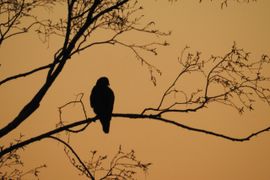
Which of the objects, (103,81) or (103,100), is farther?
(103,81)

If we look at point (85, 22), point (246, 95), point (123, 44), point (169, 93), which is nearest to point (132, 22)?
point (123, 44)

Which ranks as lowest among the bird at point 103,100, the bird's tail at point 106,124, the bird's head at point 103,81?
the bird's tail at point 106,124

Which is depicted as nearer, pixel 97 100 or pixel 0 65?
pixel 0 65

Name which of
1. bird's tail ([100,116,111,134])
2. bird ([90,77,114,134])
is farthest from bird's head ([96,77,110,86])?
bird's tail ([100,116,111,134])

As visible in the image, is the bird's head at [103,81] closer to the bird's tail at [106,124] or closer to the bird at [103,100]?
the bird at [103,100]

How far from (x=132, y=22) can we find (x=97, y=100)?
2.20 meters

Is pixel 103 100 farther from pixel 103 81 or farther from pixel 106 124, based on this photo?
pixel 103 81

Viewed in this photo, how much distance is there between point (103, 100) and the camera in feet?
30.8

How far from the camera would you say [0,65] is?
8.16 m

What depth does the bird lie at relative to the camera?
30.5 feet

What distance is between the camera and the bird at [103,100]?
9.29 meters

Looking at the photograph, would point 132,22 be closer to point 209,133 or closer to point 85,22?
point 85,22

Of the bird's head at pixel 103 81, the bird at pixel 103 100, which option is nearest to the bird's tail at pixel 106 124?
the bird at pixel 103 100

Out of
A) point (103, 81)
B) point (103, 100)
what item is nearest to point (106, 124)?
point (103, 100)
